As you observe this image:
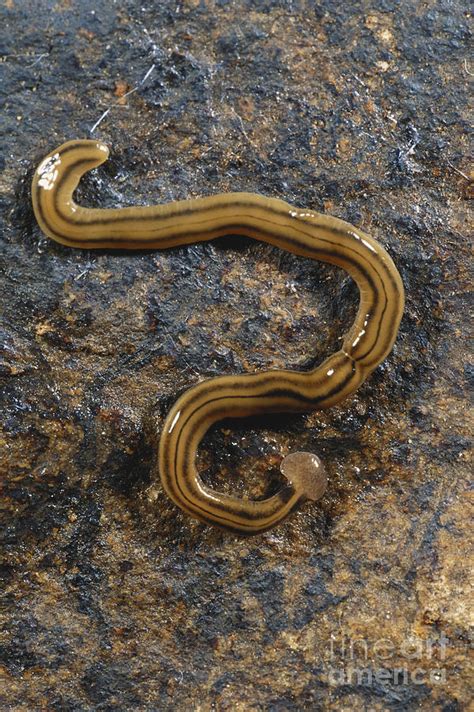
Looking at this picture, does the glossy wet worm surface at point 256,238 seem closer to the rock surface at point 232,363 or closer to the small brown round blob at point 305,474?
the small brown round blob at point 305,474

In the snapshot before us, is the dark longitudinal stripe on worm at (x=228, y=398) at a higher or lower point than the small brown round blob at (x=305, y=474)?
higher

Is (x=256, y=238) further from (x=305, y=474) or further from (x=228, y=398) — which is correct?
(x=305, y=474)

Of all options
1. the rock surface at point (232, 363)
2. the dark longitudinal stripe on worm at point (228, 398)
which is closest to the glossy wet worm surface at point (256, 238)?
Result: the dark longitudinal stripe on worm at point (228, 398)

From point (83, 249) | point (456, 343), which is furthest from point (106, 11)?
point (456, 343)

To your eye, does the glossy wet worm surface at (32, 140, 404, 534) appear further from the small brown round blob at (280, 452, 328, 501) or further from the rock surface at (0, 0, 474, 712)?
the rock surface at (0, 0, 474, 712)

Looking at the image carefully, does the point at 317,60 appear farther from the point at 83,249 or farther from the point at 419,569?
the point at 419,569

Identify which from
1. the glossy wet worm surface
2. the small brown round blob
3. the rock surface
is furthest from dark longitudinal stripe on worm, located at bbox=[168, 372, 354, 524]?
the small brown round blob
